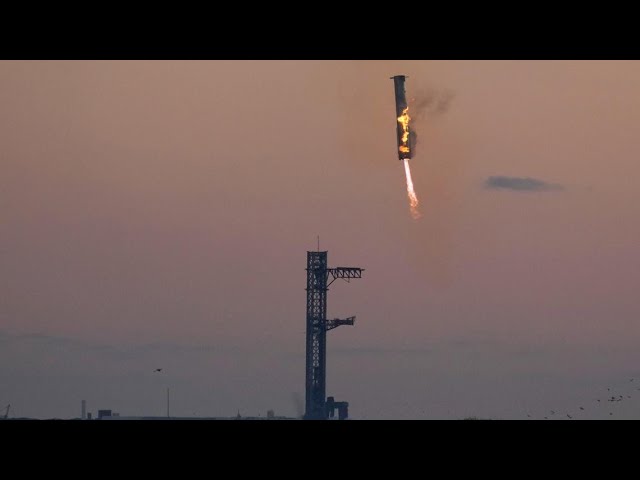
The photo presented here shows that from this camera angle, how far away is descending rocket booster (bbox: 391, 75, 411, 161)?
198 feet

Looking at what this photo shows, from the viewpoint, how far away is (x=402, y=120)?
217ft

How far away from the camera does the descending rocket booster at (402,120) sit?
198 ft
